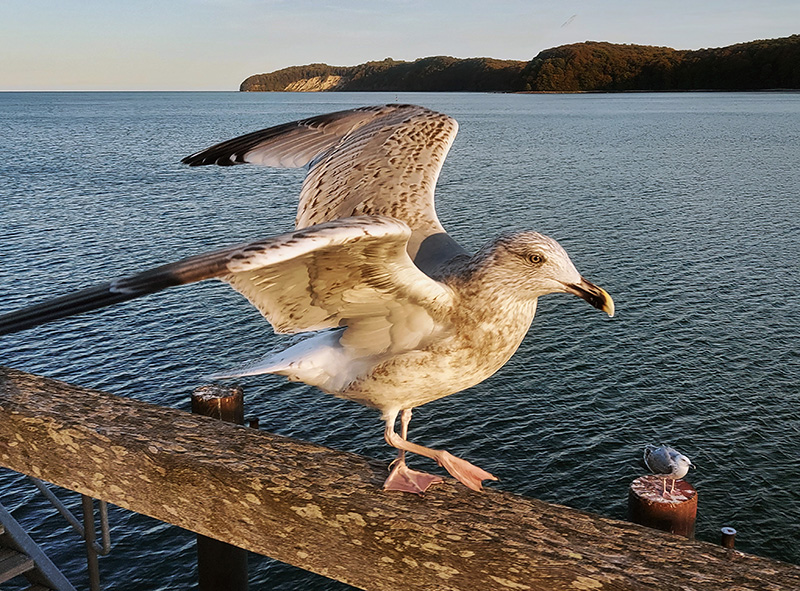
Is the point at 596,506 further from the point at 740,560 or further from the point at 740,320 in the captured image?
the point at 740,560

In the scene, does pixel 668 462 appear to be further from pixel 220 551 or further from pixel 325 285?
pixel 325 285

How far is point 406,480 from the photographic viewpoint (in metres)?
2.87

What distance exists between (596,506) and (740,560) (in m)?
12.1

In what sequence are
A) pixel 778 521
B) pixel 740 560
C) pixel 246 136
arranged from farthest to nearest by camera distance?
1. pixel 778 521
2. pixel 246 136
3. pixel 740 560

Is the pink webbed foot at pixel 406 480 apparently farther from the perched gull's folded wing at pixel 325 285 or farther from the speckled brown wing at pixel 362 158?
the speckled brown wing at pixel 362 158

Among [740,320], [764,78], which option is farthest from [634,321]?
[764,78]

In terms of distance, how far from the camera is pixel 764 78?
15462 centimetres

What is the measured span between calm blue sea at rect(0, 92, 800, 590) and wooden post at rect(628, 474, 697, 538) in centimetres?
895

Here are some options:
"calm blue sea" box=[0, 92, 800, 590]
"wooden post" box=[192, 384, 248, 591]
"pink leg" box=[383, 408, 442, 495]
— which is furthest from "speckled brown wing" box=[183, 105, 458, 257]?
"calm blue sea" box=[0, 92, 800, 590]

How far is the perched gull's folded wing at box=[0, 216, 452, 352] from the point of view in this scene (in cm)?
261

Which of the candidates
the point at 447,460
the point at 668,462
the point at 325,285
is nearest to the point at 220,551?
the point at 447,460

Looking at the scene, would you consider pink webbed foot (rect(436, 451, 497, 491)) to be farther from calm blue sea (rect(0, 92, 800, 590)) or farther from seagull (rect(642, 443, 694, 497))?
calm blue sea (rect(0, 92, 800, 590))

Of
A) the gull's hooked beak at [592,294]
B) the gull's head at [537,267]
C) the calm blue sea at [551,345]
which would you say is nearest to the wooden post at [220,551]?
the gull's head at [537,267]

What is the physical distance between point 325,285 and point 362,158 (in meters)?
1.57
